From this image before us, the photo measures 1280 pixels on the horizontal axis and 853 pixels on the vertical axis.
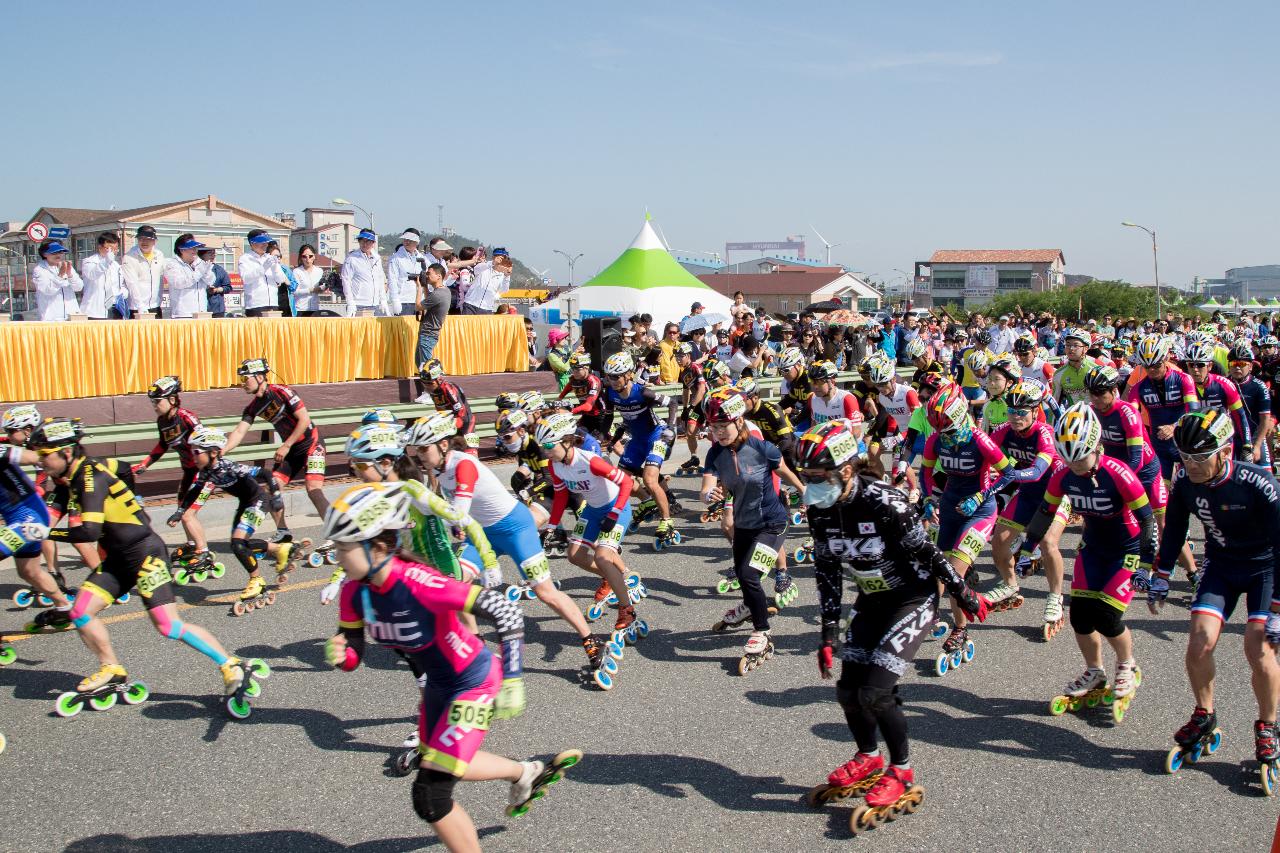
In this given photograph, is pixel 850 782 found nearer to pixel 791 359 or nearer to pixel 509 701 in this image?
pixel 509 701

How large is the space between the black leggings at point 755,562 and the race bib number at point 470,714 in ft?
11.3

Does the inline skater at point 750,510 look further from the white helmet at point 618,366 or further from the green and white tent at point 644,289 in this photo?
the green and white tent at point 644,289

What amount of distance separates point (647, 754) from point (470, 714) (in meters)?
1.82

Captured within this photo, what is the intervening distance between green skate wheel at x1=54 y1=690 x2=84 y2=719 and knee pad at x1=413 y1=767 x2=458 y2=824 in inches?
145

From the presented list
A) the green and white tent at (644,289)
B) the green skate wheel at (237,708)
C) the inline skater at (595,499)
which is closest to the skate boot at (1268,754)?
the inline skater at (595,499)

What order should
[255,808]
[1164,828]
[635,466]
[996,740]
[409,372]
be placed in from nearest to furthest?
[1164,828] < [255,808] < [996,740] < [635,466] < [409,372]

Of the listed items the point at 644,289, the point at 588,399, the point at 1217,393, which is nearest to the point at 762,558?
the point at 588,399

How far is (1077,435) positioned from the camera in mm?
6793

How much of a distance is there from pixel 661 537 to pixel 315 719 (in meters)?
5.37

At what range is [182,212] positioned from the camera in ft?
149

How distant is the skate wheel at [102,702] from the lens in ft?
23.2

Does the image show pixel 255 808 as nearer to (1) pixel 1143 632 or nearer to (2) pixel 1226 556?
(2) pixel 1226 556

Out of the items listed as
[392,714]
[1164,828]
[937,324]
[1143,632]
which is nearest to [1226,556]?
[1164,828]

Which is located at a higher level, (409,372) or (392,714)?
(409,372)
